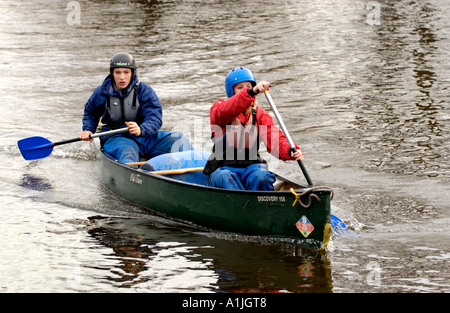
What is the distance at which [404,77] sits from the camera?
14.0 m

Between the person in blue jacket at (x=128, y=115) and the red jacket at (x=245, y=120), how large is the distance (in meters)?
1.70

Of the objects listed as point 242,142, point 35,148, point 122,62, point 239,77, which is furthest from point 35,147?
point 239,77

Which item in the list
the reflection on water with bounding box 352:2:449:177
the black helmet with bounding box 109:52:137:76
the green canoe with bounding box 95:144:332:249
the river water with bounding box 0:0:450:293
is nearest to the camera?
the river water with bounding box 0:0:450:293

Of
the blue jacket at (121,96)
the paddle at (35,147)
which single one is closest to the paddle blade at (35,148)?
the paddle at (35,147)

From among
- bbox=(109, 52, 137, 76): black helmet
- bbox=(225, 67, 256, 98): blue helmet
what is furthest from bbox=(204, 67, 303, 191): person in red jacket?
bbox=(109, 52, 137, 76): black helmet

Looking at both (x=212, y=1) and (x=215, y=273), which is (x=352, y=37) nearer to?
(x=212, y=1)

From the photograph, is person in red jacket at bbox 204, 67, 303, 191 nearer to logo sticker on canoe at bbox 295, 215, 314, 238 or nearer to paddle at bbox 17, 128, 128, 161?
logo sticker on canoe at bbox 295, 215, 314, 238

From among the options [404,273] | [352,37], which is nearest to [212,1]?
[352,37]

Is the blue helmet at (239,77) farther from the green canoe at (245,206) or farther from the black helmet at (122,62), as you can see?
the black helmet at (122,62)

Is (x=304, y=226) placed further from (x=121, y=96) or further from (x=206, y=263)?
(x=121, y=96)

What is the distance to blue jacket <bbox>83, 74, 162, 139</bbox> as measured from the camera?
7.83m

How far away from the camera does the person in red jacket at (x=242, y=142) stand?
19.7ft

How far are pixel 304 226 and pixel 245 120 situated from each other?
47.0 inches

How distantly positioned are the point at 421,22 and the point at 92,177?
1428cm
